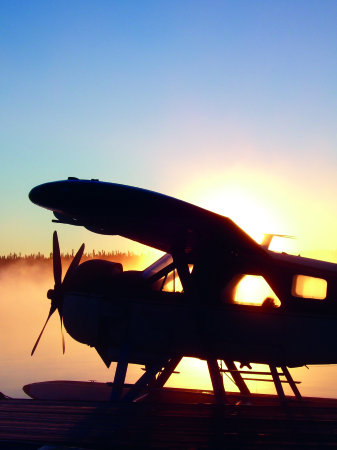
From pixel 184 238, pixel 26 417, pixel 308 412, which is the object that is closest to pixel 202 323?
pixel 184 238

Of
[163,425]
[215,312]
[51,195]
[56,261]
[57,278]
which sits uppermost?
[51,195]

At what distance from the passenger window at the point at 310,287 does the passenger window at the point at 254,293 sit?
1.28ft

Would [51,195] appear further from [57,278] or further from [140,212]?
[57,278]

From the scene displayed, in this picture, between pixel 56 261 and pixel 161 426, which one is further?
pixel 56 261

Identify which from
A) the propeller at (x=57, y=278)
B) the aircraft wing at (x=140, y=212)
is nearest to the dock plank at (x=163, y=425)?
the propeller at (x=57, y=278)

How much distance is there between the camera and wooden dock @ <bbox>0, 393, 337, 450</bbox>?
6598 millimetres

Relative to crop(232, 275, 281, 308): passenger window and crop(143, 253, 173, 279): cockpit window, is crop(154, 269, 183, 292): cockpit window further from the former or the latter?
crop(232, 275, 281, 308): passenger window

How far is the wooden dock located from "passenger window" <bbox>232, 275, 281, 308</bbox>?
5.03 feet

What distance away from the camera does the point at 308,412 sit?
29.5ft

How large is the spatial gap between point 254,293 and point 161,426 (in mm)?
3034

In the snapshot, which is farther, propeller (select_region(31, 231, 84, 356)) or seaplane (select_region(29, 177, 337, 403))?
propeller (select_region(31, 231, 84, 356))

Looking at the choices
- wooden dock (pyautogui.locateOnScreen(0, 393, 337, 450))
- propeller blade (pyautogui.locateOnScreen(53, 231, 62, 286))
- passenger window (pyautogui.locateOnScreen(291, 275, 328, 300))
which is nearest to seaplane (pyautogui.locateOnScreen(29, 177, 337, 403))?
passenger window (pyautogui.locateOnScreen(291, 275, 328, 300))

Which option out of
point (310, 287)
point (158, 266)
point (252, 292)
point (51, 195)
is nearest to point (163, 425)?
point (252, 292)

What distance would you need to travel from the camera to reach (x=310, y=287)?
9742mm
